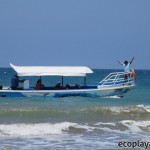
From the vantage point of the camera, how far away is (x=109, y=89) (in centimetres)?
2950

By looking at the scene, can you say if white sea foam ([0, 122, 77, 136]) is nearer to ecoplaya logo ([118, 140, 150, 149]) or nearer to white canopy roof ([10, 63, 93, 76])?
ecoplaya logo ([118, 140, 150, 149])

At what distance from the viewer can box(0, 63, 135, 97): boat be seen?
27.9 meters

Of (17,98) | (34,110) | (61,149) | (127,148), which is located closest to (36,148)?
(61,149)

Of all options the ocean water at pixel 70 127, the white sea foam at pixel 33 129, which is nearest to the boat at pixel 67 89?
the ocean water at pixel 70 127

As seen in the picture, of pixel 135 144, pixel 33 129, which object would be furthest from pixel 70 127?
pixel 135 144

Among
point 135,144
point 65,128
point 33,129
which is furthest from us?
point 65,128

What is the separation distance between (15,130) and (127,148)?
15.7ft

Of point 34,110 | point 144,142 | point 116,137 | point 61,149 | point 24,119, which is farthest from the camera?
point 34,110

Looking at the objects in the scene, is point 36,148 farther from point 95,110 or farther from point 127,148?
point 95,110

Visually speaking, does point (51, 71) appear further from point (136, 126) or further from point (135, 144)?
point (135, 144)

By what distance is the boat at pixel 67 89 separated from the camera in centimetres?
2792

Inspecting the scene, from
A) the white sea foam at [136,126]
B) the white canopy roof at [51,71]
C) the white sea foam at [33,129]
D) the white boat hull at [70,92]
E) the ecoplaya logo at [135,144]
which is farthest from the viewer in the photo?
the white canopy roof at [51,71]

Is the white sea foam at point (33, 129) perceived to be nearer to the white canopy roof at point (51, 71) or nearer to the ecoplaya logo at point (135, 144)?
the ecoplaya logo at point (135, 144)

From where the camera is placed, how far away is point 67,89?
93.5 feet
